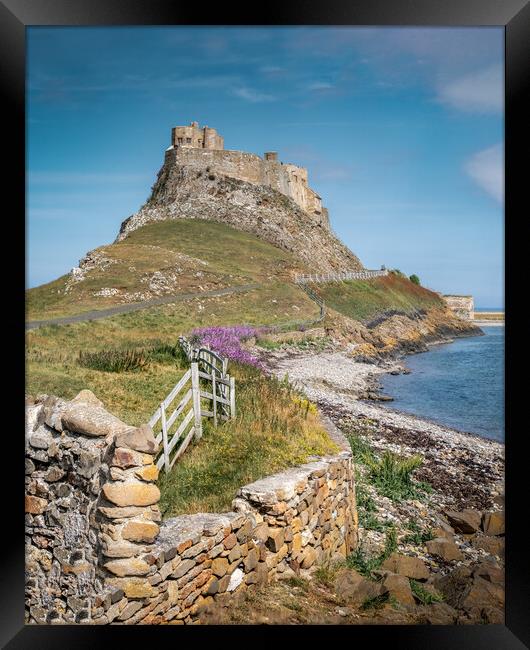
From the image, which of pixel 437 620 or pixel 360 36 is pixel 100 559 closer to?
pixel 437 620

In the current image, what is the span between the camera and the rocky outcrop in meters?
10.4

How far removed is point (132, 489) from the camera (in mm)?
3953

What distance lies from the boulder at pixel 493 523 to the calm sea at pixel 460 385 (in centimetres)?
76

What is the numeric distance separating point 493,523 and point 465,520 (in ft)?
0.87

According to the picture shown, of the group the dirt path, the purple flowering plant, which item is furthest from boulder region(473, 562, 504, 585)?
the dirt path

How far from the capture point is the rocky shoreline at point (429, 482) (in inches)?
227

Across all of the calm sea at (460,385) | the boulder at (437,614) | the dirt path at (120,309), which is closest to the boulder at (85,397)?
the dirt path at (120,309)

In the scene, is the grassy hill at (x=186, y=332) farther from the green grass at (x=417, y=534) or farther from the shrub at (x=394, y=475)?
the green grass at (x=417, y=534)

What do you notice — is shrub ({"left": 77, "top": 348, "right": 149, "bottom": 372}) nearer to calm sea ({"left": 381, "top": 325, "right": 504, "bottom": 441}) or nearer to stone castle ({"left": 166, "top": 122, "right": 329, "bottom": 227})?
calm sea ({"left": 381, "top": 325, "right": 504, "bottom": 441})

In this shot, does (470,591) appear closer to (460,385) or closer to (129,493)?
(460,385)

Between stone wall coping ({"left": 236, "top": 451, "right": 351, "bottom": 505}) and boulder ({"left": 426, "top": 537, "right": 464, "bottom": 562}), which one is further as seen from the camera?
boulder ({"left": 426, "top": 537, "right": 464, "bottom": 562})

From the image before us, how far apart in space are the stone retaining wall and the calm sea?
2.14 metres

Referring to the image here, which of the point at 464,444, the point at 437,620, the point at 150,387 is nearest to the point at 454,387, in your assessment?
the point at 464,444

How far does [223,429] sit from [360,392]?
203 cm
